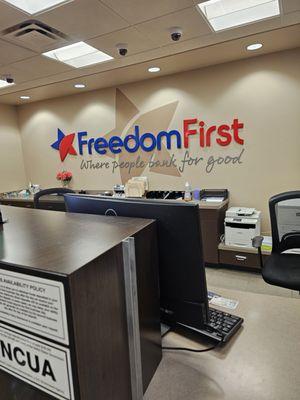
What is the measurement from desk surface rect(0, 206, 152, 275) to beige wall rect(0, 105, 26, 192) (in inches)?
183

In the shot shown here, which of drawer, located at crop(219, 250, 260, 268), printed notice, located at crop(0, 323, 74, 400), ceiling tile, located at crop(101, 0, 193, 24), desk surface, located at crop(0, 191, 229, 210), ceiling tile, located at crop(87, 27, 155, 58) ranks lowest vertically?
drawer, located at crop(219, 250, 260, 268)

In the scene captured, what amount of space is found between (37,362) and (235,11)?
2.84m

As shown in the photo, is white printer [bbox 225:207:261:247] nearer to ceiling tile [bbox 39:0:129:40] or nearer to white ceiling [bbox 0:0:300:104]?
white ceiling [bbox 0:0:300:104]

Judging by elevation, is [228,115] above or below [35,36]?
below

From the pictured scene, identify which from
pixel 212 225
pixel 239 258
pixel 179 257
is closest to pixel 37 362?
pixel 179 257

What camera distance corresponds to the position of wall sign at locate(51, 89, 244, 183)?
3.71 m

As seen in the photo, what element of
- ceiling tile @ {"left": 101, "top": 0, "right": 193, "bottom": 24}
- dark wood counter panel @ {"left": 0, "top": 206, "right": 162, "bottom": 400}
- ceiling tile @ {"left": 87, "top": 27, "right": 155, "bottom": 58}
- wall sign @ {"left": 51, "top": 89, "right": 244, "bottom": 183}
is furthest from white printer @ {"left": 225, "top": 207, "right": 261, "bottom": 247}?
dark wood counter panel @ {"left": 0, "top": 206, "right": 162, "bottom": 400}

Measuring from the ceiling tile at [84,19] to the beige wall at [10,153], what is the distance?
3.43m

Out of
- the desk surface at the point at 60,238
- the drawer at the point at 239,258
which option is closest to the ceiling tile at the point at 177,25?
the desk surface at the point at 60,238

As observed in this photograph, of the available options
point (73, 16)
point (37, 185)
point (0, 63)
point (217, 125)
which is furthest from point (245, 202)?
point (37, 185)

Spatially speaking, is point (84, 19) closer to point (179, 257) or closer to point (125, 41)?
point (125, 41)

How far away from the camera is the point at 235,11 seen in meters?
2.35

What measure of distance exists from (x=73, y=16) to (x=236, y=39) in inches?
63.4

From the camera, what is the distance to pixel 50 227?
925 millimetres
